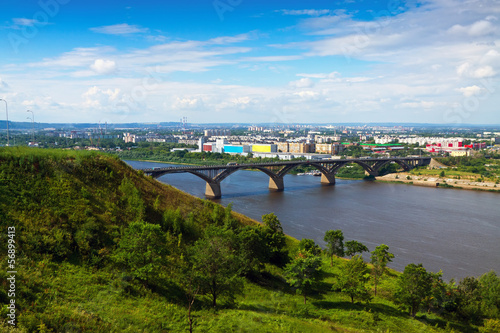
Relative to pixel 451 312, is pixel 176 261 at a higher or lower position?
higher

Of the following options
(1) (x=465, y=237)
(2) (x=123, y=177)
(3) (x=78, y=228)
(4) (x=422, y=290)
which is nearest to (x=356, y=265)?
(4) (x=422, y=290)

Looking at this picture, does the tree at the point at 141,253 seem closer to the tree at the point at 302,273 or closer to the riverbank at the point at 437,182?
the tree at the point at 302,273

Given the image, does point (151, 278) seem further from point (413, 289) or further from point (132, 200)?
point (413, 289)

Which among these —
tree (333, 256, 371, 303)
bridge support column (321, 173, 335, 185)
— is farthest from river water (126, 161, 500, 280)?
tree (333, 256, 371, 303)

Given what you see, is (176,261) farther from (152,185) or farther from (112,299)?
(152,185)

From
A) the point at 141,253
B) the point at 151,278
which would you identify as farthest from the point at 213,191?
the point at 141,253

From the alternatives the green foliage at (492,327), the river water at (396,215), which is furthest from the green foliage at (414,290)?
the river water at (396,215)

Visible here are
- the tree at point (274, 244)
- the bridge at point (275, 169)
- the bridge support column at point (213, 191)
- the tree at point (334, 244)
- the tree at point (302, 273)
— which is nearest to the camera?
the tree at point (302, 273)
